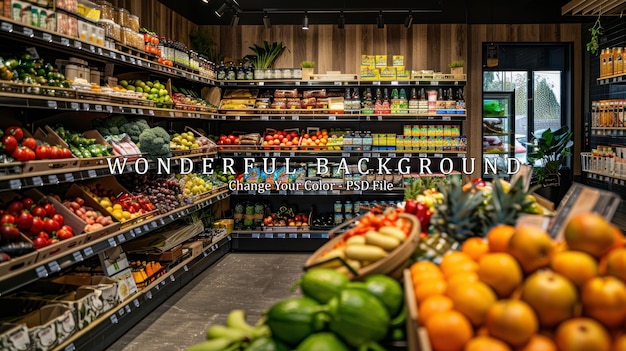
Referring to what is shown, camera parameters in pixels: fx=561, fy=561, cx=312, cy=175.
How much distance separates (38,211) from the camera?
352 cm

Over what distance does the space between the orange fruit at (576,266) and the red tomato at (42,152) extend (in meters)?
3.19

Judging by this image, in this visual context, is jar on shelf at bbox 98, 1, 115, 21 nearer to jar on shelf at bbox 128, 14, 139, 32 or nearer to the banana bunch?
jar on shelf at bbox 128, 14, 139, 32

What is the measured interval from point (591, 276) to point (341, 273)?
70 cm

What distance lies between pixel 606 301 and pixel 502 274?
235 millimetres

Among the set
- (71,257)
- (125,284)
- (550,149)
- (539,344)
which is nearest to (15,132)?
(71,257)

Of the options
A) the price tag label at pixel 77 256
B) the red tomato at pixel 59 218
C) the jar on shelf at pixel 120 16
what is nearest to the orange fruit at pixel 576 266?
Result: the price tag label at pixel 77 256

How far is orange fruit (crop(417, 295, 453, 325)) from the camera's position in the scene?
1394 mm

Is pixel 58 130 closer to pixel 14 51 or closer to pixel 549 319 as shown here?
pixel 14 51

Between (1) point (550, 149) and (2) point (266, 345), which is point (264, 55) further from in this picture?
(2) point (266, 345)

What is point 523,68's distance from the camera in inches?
319

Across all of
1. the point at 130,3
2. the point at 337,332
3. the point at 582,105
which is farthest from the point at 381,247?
the point at 582,105

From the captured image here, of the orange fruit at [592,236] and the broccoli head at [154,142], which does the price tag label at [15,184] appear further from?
the orange fruit at [592,236]

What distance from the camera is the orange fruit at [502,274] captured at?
4.58 ft

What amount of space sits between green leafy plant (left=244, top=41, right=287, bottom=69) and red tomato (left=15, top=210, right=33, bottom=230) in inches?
185
